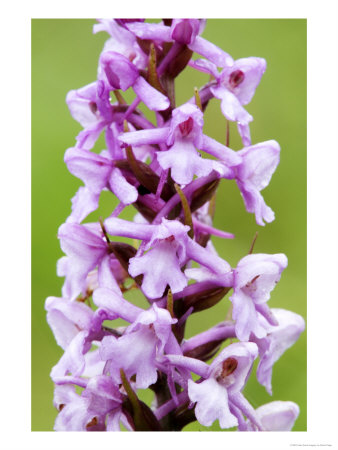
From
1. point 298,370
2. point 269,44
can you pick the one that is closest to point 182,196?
point 298,370

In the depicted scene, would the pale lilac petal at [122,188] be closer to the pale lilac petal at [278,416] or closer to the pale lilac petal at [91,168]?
→ the pale lilac petal at [91,168]

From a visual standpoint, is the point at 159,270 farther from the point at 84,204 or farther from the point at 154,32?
the point at 154,32

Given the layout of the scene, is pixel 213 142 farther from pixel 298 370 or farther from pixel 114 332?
pixel 298 370

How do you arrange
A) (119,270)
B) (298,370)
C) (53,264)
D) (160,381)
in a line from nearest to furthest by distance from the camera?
(160,381), (119,270), (298,370), (53,264)

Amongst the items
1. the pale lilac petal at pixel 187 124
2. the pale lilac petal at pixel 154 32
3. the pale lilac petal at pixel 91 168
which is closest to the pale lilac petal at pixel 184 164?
the pale lilac petal at pixel 187 124

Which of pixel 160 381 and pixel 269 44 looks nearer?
pixel 160 381

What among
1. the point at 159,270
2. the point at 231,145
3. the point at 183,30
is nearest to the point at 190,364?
the point at 159,270
